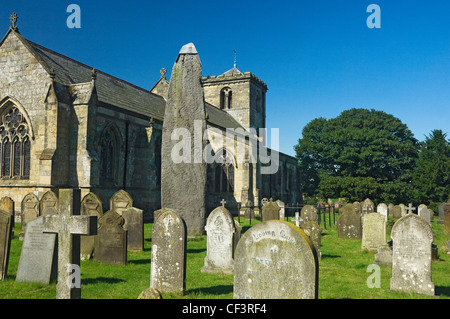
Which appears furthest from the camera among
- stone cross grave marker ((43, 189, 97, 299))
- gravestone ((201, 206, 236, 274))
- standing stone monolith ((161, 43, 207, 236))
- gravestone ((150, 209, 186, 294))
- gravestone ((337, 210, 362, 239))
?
gravestone ((337, 210, 362, 239))

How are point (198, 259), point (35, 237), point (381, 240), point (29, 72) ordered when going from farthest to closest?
point (29, 72) → point (381, 240) → point (198, 259) → point (35, 237)

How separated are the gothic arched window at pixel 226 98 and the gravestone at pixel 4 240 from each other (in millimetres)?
35316

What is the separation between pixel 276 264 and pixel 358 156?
Answer: 3245 centimetres

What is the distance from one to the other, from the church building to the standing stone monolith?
252 cm

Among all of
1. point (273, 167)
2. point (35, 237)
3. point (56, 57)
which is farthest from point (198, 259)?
point (273, 167)

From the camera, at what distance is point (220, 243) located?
27.0 ft

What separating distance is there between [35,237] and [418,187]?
32.0 meters

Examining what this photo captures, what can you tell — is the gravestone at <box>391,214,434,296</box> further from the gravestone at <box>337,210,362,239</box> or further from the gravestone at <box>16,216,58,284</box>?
the gravestone at <box>337,210,362,239</box>

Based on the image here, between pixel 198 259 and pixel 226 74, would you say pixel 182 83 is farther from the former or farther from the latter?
pixel 226 74

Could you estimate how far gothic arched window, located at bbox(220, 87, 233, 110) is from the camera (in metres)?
41.8

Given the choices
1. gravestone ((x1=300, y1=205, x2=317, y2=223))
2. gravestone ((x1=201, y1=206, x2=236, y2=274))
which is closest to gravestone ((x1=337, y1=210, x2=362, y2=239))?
gravestone ((x1=300, y1=205, x2=317, y2=223))

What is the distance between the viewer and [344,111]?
134ft

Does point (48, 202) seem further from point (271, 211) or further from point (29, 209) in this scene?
point (271, 211)

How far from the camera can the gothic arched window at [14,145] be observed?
61.1 ft
